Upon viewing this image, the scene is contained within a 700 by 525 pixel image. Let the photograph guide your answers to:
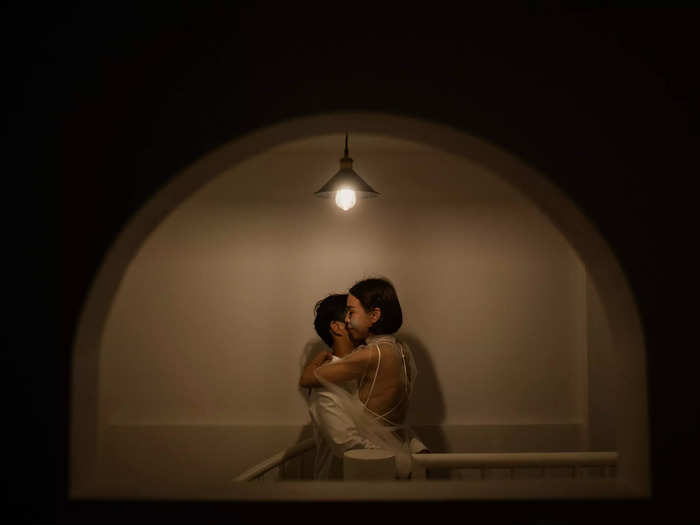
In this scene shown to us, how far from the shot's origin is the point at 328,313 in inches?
128

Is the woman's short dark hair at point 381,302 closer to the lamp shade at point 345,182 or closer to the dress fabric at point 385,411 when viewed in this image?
the dress fabric at point 385,411

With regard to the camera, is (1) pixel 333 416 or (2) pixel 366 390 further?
(2) pixel 366 390

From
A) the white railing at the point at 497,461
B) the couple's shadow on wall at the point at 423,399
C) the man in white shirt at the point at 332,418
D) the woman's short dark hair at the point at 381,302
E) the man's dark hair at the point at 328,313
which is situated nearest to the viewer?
the white railing at the point at 497,461

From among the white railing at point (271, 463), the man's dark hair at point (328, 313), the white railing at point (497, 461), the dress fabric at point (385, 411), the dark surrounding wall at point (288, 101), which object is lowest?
the white railing at point (271, 463)

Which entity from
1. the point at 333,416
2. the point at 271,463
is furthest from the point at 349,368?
the point at 271,463

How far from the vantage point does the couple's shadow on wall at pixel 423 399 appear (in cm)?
355

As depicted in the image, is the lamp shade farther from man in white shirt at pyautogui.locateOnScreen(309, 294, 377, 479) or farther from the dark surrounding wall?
the dark surrounding wall

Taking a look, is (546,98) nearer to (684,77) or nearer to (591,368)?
(684,77)

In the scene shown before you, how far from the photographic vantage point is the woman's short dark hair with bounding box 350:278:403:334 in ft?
9.47

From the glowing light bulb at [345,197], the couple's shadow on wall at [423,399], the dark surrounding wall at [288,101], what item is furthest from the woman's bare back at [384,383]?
the dark surrounding wall at [288,101]

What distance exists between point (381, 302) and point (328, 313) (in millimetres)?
498

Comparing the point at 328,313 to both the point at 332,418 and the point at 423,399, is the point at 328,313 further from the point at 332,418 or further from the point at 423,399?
the point at 423,399

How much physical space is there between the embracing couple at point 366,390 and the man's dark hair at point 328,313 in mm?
245

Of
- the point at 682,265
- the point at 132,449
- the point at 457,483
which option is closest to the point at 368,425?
the point at 457,483
